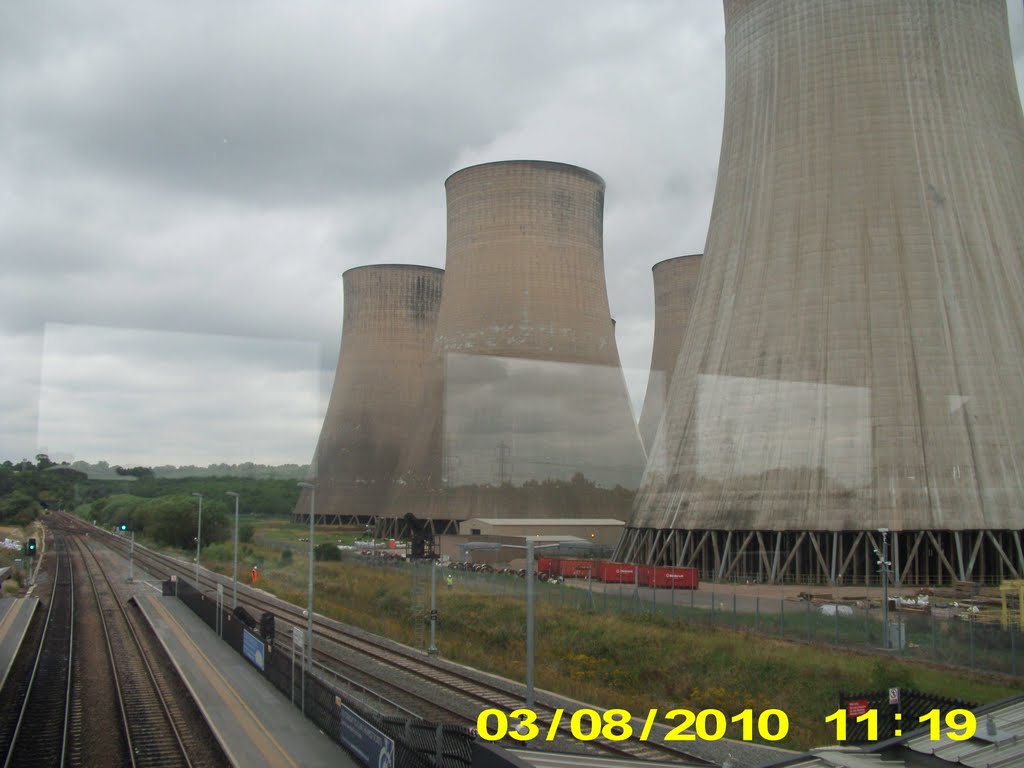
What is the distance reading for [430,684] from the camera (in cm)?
1295

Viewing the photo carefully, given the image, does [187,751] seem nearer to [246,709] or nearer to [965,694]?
[246,709]

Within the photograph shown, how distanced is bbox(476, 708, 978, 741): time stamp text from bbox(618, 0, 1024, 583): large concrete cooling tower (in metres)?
7.48

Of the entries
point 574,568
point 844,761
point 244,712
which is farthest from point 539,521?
point 844,761

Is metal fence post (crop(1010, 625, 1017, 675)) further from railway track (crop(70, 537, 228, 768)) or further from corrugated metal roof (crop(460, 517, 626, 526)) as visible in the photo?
corrugated metal roof (crop(460, 517, 626, 526))

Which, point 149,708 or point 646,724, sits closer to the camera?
point 646,724

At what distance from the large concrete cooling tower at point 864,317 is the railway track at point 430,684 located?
23.4 ft

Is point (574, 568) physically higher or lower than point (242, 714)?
higher

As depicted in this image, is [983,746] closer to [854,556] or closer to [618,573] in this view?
[854,556]

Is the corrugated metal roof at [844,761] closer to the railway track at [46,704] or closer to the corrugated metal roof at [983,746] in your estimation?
the corrugated metal roof at [983,746]

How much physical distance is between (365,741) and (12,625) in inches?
522

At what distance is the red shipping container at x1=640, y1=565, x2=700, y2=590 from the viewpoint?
1906cm

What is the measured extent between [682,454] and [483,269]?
12.0 m

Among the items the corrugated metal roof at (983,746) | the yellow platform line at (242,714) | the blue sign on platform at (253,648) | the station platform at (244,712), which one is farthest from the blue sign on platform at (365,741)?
the blue sign on platform at (253,648)

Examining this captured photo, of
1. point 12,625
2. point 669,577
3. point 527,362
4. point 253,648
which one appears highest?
point 527,362
